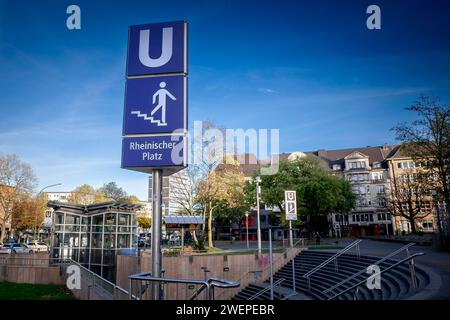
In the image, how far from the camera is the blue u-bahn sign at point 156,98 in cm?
574

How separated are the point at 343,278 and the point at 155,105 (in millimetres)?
12215

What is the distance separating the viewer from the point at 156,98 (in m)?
5.91

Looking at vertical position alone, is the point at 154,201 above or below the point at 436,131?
below

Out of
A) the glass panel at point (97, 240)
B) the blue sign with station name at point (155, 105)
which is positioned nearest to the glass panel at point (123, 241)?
the glass panel at point (97, 240)

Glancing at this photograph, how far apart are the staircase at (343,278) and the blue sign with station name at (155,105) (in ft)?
20.6

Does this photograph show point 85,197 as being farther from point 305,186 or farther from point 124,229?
point 124,229

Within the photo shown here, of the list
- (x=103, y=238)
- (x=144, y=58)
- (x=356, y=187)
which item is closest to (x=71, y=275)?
(x=103, y=238)

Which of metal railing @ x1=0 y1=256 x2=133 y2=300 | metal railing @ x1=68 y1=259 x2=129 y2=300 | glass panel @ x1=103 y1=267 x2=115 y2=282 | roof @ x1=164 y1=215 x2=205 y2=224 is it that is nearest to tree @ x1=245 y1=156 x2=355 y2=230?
roof @ x1=164 y1=215 x2=205 y2=224

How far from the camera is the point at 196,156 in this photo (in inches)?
1329

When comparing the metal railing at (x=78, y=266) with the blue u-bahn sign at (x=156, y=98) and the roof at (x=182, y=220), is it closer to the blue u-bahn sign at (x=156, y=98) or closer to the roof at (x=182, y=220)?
the blue u-bahn sign at (x=156, y=98)

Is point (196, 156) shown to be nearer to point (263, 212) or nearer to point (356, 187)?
point (263, 212)

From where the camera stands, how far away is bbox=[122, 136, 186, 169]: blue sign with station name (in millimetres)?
5672

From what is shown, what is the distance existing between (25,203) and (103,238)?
33.4 m
